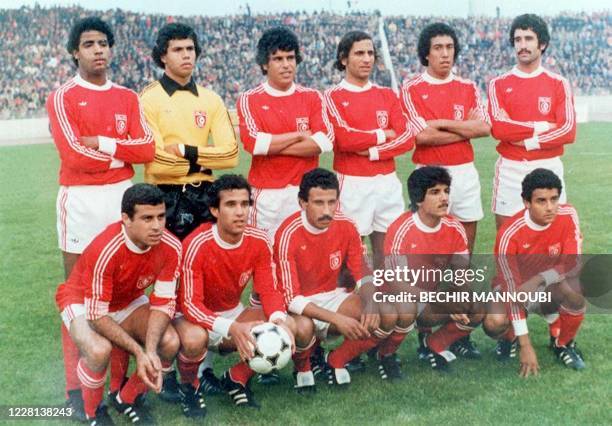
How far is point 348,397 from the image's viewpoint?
3928 mm

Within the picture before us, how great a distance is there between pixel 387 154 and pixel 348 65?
62cm

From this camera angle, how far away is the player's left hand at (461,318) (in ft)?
13.7

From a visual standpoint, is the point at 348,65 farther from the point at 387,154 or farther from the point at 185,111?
the point at 185,111

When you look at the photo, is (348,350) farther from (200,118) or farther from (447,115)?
(447,115)

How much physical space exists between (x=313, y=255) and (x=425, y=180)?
75 cm

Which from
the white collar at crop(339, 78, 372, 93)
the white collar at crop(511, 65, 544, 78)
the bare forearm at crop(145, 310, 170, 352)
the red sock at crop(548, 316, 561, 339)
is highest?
the white collar at crop(511, 65, 544, 78)

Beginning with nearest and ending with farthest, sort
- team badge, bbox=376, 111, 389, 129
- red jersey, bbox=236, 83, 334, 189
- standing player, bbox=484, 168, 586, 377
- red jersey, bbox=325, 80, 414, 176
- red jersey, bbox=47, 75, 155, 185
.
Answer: red jersey, bbox=47, 75, 155, 185 → standing player, bbox=484, 168, 586, 377 → red jersey, bbox=236, 83, 334, 189 → red jersey, bbox=325, 80, 414, 176 → team badge, bbox=376, 111, 389, 129

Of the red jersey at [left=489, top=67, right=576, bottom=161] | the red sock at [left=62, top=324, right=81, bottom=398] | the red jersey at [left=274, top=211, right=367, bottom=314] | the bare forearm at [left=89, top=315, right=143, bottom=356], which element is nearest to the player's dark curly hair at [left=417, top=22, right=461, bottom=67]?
the red jersey at [left=489, top=67, right=576, bottom=161]

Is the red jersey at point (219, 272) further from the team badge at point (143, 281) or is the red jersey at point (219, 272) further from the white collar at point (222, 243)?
the team badge at point (143, 281)

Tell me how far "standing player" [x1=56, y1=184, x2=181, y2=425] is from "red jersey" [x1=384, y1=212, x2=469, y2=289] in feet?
4.08

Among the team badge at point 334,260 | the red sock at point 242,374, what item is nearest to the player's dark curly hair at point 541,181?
the team badge at point 334,260

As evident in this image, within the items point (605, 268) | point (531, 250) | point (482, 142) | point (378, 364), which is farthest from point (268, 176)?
point (482, 142)

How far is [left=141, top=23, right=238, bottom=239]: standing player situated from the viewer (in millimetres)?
4230

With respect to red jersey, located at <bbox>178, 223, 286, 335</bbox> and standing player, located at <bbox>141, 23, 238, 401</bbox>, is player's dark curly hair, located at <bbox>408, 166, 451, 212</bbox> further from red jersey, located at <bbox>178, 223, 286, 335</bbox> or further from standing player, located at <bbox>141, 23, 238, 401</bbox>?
standing player, located at <bbox>141, 23, 238, 401</bbox>
